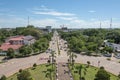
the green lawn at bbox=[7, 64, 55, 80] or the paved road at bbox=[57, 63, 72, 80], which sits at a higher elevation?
the paved road at bbox=[57, 63, 72, 80]

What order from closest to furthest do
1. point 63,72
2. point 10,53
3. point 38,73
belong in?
point 38,73 < point 63,72 < point 10,53

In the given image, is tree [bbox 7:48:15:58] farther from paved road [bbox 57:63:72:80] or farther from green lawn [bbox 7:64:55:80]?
paved road [bbox 57:63:72:80]

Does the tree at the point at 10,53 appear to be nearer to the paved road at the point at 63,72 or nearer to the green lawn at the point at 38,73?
the green lawn at the point at 38,73

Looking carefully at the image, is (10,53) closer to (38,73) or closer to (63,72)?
(38,73)

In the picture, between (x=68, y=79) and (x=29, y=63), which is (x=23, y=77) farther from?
(x=29, y=63)

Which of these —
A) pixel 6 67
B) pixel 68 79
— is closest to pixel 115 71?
pixel 68 79

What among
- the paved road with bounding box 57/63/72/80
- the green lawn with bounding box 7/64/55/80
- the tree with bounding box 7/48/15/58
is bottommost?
the green lawn with bounding box 7/64/55/80

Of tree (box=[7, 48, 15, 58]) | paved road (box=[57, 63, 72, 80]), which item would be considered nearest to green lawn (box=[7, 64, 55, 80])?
paved road (box=[57, 63, 72, 80])

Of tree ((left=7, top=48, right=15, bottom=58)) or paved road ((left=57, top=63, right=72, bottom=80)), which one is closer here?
paved road ((left=57, top=63, right=72, bottom=80))

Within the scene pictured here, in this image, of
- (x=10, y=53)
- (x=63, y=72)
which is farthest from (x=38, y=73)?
(x=10, y=53)

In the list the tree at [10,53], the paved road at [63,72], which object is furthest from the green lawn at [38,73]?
the tree at [10,53]

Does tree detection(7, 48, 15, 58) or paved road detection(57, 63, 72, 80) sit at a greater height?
tree detection(7, 48, 15, 58)
